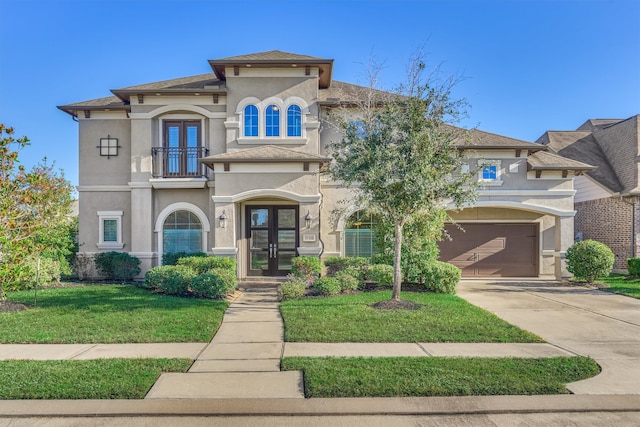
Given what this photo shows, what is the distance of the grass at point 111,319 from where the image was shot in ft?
22.7

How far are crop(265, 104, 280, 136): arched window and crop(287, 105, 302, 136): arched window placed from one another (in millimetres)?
382

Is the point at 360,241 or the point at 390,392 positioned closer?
the point at 390,392

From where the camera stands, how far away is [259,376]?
208 inches

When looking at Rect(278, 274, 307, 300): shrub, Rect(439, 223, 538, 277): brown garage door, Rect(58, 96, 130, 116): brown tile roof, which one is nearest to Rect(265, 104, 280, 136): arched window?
Rect(58, 96, 130, 116): brown tile roof

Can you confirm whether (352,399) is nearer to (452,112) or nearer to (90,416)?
(90,416)

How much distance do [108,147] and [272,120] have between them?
238 inches

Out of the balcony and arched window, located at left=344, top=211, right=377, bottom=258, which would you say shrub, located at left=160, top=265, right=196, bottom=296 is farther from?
arched window, located at left=344, top=211, right=377, bottom=258

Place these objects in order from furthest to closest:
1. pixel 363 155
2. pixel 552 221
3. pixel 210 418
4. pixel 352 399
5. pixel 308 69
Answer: pixel 552 221
pixel 308 69
pixel 363 155
pixel 352 399
pixel 210 418

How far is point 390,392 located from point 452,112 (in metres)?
6.31

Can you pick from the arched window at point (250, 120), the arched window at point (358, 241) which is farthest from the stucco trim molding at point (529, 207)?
the arched window at point (250, 120)

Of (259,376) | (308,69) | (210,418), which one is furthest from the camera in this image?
(308,69)

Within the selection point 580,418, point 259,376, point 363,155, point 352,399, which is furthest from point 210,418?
point 363,155

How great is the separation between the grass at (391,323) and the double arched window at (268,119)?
6.67 m

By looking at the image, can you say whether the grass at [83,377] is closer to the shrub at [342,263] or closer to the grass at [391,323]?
the grass at [391,323]
